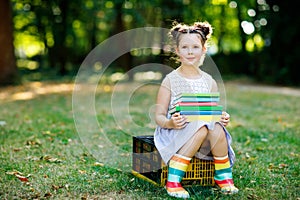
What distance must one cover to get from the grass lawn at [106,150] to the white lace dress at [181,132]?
0.97 feet

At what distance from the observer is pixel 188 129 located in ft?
11.6

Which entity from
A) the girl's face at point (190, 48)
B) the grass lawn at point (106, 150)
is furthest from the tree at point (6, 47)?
the girl's face at point (190, 48)

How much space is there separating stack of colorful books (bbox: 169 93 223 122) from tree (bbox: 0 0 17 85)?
1058 cm

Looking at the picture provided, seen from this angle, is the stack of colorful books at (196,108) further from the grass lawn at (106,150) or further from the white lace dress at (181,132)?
the grass lawn at (106,150)

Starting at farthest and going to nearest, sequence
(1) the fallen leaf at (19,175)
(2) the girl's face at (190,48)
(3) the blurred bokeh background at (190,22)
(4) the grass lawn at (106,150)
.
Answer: (3) the blurred bokeh background at (190,22) → (1) the fallen leaf at (19,175) → (2) the girl's face at (190,48) → (4) the grass lawn at (106,150)

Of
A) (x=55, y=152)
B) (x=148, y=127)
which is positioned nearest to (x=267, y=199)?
(x=55, y=152)

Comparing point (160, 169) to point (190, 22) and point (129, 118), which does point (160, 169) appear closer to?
point (129, 118)

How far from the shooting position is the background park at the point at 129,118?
151 inches

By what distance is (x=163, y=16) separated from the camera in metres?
14.6

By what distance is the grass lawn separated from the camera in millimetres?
3662

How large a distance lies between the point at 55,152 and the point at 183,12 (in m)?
10.1

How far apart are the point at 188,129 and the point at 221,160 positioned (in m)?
0.35

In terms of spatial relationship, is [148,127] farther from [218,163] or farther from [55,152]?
[218,163]

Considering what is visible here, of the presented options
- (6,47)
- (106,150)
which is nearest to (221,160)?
(106,150)
